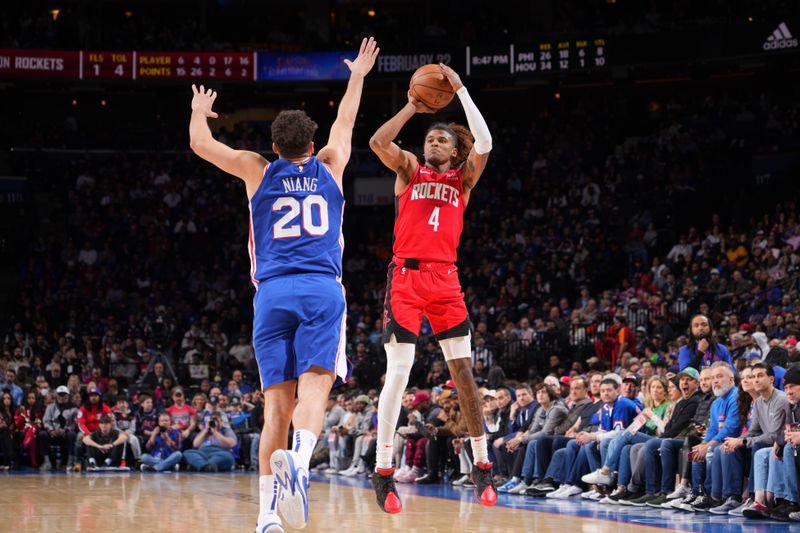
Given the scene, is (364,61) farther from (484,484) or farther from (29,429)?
(29,429)

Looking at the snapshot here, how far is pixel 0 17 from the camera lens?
3030 cm

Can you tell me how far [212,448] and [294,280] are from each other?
40.4 feet

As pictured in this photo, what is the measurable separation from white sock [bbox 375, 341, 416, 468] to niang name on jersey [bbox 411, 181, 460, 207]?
1.02 m

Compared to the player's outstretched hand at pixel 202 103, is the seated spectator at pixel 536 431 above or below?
below

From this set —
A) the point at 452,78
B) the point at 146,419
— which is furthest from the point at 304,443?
the point at 146,419

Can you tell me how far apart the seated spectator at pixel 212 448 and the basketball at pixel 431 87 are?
1126 cm

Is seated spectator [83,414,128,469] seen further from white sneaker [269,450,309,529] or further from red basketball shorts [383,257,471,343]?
white sneaker [269,450,309,529]

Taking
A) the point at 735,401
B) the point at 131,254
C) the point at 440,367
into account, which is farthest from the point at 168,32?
the point at 735,401

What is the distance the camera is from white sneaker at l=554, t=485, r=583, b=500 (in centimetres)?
1238

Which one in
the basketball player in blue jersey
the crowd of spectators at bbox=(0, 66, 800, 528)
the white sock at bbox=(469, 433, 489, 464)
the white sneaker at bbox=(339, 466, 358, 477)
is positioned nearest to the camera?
the basketball player in blue jersey

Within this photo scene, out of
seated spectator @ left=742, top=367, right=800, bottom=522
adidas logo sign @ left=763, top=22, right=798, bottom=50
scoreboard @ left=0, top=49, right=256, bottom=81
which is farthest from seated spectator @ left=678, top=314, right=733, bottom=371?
scoreboard @ left=0, top=49, right=256, bottom=81

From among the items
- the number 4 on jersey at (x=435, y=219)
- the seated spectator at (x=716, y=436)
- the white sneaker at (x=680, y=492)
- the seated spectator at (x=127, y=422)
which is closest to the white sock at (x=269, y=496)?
the number 4 on jersey at (x=435, y=219)

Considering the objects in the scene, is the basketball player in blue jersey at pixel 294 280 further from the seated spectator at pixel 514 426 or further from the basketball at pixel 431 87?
the seated spectator at pixel 514 426

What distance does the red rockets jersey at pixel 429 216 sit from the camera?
7414 mm
